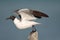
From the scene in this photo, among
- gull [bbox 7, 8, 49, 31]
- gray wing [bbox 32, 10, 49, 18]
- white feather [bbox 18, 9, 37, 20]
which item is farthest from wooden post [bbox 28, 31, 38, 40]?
white feather [bbox 18, 9, 37, 20]

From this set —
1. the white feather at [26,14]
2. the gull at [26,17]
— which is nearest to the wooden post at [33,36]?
the gull at [26,17]

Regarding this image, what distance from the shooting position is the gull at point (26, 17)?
5.88 m

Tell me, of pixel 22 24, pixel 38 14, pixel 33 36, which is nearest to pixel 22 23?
pixel 22 24

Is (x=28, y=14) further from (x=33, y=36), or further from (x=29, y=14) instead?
(x=33, y=36)

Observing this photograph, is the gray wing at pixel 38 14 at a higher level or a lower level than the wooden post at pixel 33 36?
higher

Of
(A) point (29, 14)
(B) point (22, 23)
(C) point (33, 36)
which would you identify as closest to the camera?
(C) point (33, 36)

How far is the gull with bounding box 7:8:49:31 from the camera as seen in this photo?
588 centimetres

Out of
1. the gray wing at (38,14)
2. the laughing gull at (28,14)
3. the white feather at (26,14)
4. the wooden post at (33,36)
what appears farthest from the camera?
the white feather at (26,14)

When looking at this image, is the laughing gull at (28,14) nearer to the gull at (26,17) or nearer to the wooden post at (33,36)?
the gull at (26,17)

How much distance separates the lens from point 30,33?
5312 mm

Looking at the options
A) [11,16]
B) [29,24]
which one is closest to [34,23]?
[29,24]

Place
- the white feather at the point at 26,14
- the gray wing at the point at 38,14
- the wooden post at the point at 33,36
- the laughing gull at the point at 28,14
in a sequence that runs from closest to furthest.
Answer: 1. the wooden post at the point at 33,36
2. the gray wing at the point at 38,14
3. the laughing gull at the point at 28,14
4. the white feather at the point at 26,14

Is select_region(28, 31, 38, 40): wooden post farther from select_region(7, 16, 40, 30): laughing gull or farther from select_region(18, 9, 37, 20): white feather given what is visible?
select_region(18, 9, 37, 20): white feather

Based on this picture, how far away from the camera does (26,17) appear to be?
6.35 m
